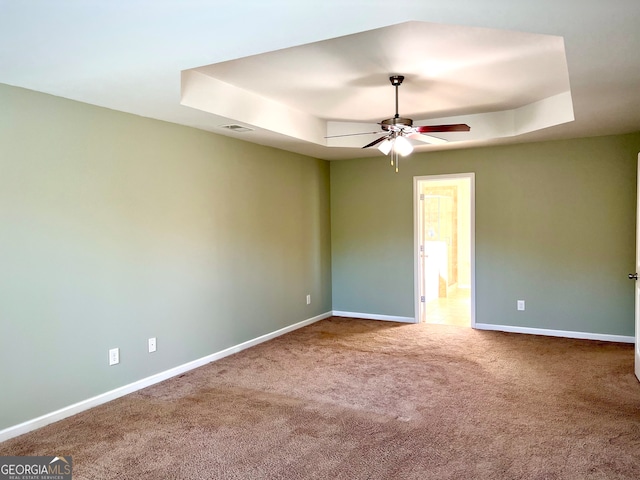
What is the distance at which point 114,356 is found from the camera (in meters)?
3.61

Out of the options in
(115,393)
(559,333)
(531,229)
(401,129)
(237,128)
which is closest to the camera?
(115,393)

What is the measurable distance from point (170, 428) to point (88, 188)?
1.78 m

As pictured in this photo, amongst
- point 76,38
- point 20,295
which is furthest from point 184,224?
point 76,38

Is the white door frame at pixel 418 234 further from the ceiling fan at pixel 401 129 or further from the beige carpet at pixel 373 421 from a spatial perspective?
the ceiling fan at pixel 401 129

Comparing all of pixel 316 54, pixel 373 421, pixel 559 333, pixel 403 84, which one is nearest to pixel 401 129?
pixel 403 84

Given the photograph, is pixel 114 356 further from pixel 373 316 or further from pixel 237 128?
pixel 373 316

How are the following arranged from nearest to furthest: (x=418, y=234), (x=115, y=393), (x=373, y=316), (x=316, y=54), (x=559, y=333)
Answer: (x=316, y=54) < (x=115, y=393) < (x=559, y=333) < (x=418, y=234) < (x=373, y=316)

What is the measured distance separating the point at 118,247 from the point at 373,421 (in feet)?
7.48

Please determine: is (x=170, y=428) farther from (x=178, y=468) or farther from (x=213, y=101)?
(x=213, y=101)

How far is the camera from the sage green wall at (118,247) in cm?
301

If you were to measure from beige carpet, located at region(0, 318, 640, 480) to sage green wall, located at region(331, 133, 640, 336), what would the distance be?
729 mm

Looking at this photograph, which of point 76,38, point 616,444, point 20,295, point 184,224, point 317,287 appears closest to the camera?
point 76,38

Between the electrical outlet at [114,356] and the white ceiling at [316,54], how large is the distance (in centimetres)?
184

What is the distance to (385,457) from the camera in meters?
2.66
